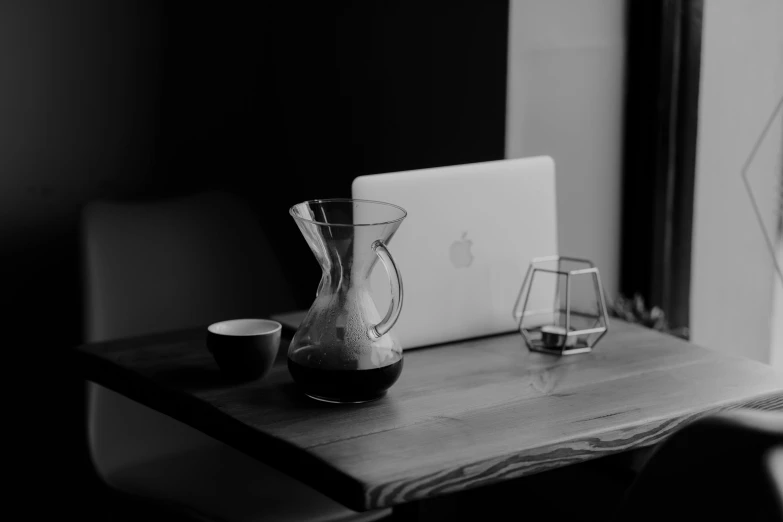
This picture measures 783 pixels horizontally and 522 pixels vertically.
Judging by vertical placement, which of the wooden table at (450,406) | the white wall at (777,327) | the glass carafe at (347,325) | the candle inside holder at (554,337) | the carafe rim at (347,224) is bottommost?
the white wall at (777,327)

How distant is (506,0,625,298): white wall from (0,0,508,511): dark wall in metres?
0.08

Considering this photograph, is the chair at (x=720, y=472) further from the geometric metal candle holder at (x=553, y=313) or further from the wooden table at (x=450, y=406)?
the geometric metal candle holder at (x=553, y=313)

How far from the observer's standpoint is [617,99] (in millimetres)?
2852

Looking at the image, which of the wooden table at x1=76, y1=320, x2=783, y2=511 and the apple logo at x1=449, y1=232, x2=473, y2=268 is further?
the apple logo at x1=449, y1=232, x2=473, y2=268

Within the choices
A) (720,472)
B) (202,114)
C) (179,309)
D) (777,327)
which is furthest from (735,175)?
(720,472)

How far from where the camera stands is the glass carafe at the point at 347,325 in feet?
4.34

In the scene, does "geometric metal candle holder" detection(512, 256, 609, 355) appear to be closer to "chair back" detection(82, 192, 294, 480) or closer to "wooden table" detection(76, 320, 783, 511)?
"wooden table" detection(76, 320, 783, 511)

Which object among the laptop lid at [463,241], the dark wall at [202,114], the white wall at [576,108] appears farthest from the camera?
the white wall at [576,108]

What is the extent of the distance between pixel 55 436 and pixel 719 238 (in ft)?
5.78

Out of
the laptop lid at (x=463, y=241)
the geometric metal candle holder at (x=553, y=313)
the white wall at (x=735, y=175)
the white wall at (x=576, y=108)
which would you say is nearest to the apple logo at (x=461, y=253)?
the laptop lid at (x=463, y=241)

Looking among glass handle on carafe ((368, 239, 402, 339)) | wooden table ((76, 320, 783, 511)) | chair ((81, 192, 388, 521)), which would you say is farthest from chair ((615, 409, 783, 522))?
chair ((81, 192, 388, 521))

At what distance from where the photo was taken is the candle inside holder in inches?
63.8

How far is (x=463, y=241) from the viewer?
1.61 metres

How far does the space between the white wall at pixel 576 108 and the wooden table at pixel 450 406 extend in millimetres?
A: 1124
